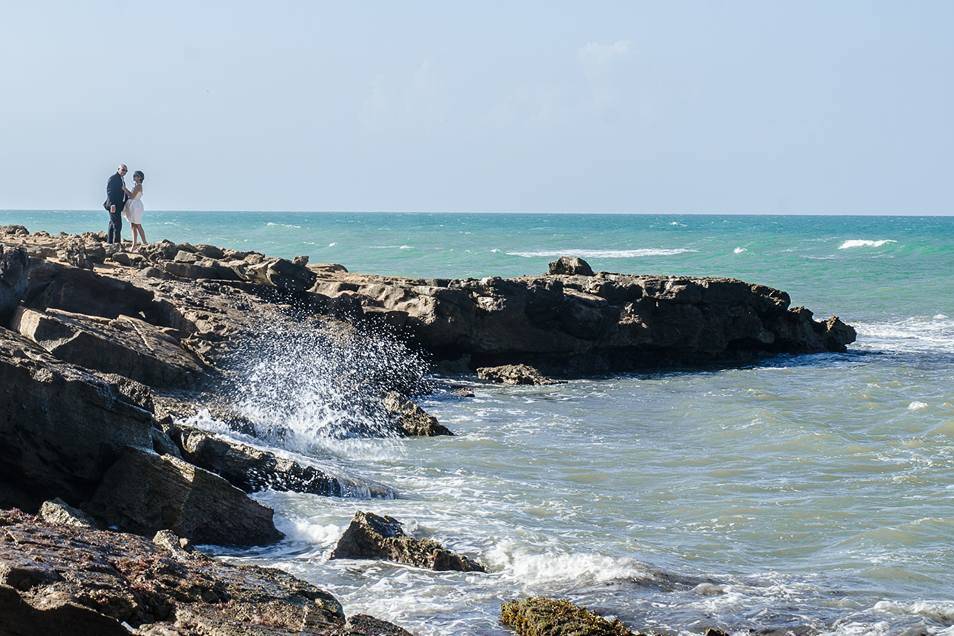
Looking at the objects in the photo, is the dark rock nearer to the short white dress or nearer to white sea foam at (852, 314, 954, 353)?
the short white dress

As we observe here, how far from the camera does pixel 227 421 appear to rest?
1302cm

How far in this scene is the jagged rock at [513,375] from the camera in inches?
797

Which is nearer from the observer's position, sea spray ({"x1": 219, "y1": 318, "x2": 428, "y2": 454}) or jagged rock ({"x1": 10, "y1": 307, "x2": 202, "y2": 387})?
jagged rock ({"x1": 10, "y1": 307, "x2": 202, "y2": 387})

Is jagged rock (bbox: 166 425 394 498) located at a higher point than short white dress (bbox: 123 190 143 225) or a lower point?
lower

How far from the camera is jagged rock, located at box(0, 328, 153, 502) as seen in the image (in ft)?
29.0

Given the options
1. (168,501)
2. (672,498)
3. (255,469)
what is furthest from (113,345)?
(672,498)

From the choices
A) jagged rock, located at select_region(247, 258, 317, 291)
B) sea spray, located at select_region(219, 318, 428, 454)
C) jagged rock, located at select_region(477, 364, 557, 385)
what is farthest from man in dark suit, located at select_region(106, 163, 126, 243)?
jagged rock, located at select_region(477, 364, 557, 385)

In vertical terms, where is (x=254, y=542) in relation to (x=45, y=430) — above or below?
below

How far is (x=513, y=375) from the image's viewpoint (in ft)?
66.7

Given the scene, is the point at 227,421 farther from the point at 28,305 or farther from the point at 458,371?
the point at 458,371

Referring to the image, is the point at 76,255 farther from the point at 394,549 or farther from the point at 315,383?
the point at 394,549

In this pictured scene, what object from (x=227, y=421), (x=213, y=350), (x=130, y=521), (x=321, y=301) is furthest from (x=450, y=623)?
(x=321, y=301)

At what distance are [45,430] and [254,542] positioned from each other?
1904mm

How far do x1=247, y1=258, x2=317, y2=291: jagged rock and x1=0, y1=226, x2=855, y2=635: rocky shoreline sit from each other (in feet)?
0.14
